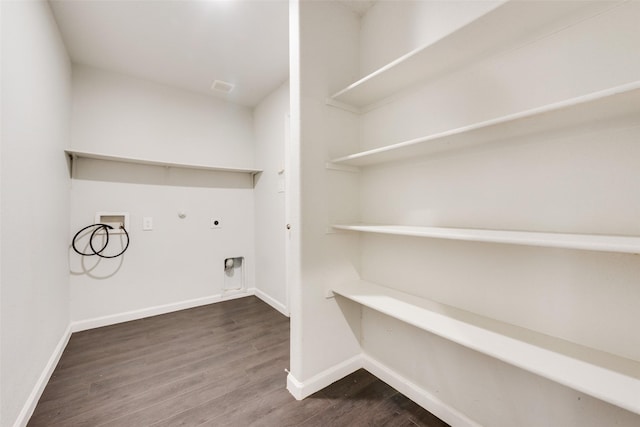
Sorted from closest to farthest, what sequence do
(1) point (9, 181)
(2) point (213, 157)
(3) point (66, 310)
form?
(1) point (9, 181), (3) point (66, 310), (2) point (213, 157)

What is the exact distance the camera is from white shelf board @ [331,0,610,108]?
0.90 m

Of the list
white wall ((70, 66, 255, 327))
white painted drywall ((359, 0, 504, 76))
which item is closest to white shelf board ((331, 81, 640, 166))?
Answer: white painted drywall ((359, 0, 504, 76))

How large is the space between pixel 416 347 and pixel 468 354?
303mm

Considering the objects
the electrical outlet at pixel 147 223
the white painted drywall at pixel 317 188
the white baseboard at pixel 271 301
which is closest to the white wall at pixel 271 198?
the white baseboard at pixel 271 301

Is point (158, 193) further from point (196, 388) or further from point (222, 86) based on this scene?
point (196, 388)

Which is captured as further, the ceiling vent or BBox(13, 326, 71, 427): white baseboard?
the ceiling vent

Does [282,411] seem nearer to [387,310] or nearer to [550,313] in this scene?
[387,310]

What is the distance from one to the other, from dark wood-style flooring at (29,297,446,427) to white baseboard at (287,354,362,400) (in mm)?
35

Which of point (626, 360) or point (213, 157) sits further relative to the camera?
point (213, 157)

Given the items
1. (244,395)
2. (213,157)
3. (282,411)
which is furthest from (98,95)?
→ (282,411)

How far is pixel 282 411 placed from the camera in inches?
55.1

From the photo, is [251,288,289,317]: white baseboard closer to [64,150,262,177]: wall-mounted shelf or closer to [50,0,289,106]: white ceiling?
[64,150,262,177]: wall-mounted shelf

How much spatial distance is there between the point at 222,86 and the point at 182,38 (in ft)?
2.46

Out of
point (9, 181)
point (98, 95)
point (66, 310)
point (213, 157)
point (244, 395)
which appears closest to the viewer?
point (9, 181)
